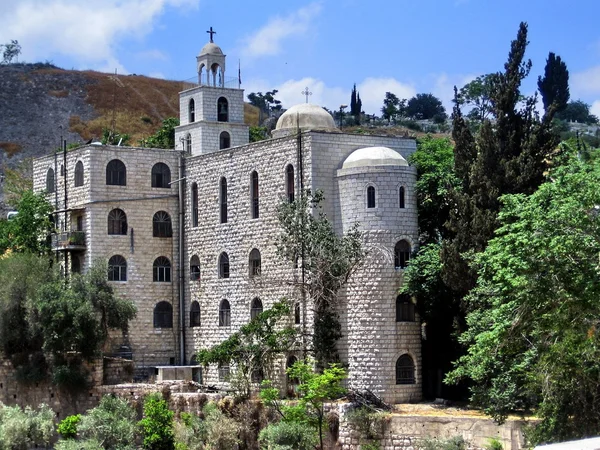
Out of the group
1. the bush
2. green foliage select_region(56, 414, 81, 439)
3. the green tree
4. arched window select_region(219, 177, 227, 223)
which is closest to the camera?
the green tree

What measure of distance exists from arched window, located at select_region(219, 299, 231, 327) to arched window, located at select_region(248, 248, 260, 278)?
75.7 inches

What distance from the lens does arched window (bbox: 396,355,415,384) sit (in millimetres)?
37469

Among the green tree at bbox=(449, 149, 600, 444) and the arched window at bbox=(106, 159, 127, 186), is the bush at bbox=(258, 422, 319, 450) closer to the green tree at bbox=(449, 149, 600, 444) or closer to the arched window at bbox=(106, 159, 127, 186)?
the green tree at bbox=(449, 149, 600, 444)

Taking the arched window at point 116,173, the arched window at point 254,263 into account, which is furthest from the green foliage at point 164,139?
the arched window at point 254,263

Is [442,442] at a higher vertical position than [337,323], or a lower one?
lower

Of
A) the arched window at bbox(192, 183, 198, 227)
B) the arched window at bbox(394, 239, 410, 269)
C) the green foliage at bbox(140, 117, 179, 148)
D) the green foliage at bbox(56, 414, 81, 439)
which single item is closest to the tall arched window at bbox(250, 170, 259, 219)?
the arched window at bbox(192, 183, 198, 227)

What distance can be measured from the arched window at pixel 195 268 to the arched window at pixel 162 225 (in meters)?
1.66

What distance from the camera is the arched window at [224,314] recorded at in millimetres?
42509

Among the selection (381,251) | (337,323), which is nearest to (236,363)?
(337,323)

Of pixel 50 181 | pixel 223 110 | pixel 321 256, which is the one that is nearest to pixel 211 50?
pixel 223 110

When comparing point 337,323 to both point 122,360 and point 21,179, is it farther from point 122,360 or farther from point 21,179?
point 21,179

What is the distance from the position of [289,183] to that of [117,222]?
8561mm

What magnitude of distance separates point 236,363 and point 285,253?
176 inches

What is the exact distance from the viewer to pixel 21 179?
66.0m
